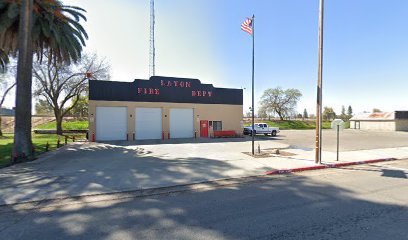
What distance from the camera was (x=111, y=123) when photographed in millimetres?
22031

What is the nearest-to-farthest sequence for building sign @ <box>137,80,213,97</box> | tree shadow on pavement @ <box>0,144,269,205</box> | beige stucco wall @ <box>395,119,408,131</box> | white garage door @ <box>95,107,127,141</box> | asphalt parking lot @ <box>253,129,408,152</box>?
1. tree shadow on pavement @ <box>0,144,269,205</box>
2. asphalt parking lot @ <box>253,129,408,152</box>
3. white garage door @ <box>95,107,127,141</box>
4. building sign @ <box>137,80,213,97</box>
5. beige stucco wall @ <box>395,119,408,131</box>

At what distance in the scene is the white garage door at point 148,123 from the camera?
23.0m

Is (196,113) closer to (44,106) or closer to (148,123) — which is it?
(148,123)

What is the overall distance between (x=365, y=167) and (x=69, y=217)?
37.3 ft

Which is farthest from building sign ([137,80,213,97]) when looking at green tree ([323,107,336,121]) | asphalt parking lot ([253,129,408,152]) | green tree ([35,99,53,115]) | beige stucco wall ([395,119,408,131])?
green tree ([323,107,336,121])

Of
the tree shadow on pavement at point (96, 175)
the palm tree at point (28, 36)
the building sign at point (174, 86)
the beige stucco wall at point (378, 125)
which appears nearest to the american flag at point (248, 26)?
the tree shadow on pavement at point (96, 175)

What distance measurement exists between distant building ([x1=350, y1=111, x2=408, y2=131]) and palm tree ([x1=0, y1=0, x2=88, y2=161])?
5340 cm

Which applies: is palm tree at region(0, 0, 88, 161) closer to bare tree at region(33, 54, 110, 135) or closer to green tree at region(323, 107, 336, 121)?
bare tree at region(33, 54, 110, 135)

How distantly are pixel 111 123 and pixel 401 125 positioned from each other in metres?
52.3

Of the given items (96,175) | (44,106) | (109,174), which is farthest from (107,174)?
(44,106)

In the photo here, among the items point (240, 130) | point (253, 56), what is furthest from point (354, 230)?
point (240, 130)

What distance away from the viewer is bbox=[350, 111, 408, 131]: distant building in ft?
133

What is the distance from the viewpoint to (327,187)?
641 cm

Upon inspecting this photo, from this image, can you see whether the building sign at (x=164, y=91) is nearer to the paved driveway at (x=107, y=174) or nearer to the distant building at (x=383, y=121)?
the paved driveway at (x=107, y=174)
